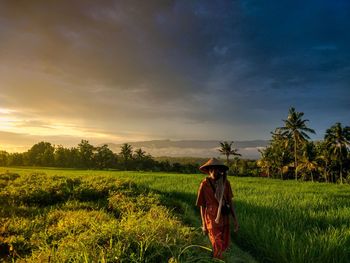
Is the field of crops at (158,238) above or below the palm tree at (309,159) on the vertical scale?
below

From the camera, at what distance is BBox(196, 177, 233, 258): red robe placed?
18.6 ft

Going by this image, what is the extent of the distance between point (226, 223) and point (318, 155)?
180ft

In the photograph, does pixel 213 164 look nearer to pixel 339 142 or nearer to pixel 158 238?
pixel 158 238

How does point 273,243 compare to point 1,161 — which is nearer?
point 273,243

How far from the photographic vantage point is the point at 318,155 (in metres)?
55.9

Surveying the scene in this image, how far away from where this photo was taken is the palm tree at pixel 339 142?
50.7 m

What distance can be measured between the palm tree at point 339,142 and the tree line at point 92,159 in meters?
26.6

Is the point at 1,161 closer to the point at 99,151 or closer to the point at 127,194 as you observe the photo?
the point at 99,151

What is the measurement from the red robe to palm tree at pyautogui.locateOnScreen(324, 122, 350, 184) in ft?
164

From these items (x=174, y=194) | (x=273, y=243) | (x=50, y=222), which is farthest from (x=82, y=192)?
(x=273, y=243)

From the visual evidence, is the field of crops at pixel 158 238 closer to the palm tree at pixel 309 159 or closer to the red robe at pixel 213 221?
the red robe at pixel 213 221

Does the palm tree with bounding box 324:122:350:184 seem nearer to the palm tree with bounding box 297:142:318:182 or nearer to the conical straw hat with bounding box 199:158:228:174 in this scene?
the palm tree with bounding box 297:142:318:182

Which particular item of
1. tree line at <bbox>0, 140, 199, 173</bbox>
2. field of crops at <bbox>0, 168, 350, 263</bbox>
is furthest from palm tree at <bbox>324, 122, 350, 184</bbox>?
field of crops at <bbox>0, 168, 350, 263</bbox>

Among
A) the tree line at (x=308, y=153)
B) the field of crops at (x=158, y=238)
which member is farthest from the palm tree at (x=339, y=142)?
the field of crops at (x=158, y=238)
